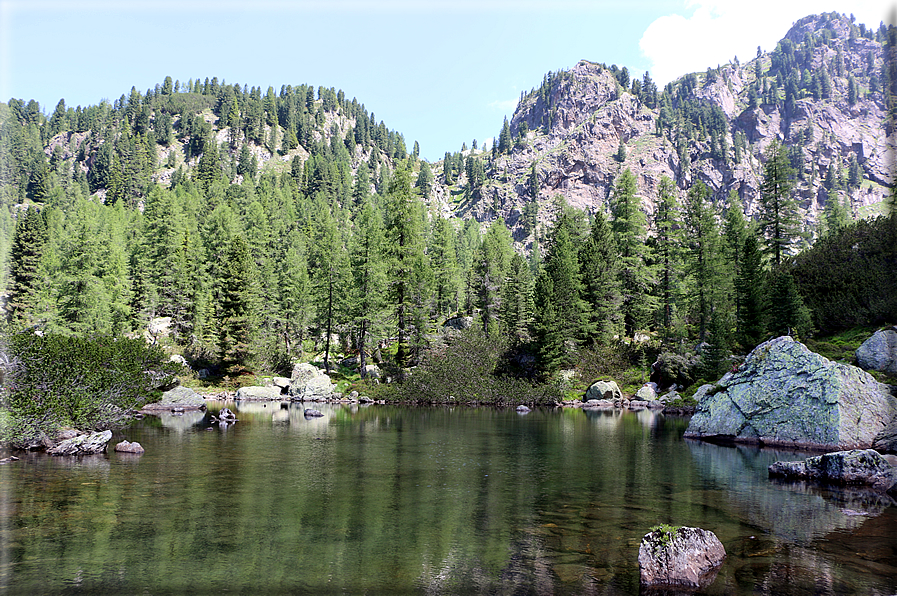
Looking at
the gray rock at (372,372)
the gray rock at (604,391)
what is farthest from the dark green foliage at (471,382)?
the gray rock at (372,372)

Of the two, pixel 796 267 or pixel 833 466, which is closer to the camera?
pixel 833 466

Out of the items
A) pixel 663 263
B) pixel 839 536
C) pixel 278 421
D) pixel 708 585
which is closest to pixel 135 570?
pixel 708 585

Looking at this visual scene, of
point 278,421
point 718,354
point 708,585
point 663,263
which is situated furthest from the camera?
point 663,263

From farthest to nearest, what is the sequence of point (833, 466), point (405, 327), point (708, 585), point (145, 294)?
point (145, 294) → point (405, 327) → point (833, 466) → point (708, 585)

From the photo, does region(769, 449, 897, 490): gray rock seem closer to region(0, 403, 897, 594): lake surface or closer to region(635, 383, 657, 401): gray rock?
region(0, 403, 897, 594): lake surface

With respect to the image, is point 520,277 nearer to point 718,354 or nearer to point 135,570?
point 718,354

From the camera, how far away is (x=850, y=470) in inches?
732

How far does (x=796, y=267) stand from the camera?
49656 millimetres

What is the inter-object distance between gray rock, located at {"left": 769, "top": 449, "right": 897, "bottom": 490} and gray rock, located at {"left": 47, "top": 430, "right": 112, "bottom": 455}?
28354mm

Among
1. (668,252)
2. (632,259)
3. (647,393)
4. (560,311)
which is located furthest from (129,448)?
(668,252)

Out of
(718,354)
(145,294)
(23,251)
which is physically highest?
(23,251)

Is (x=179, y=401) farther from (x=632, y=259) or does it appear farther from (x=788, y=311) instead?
(x=632, y=259)

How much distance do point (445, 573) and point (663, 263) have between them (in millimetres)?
59325

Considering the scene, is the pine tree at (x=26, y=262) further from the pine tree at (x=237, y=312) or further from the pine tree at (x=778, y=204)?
the pine tree at (x=778, y=204)
